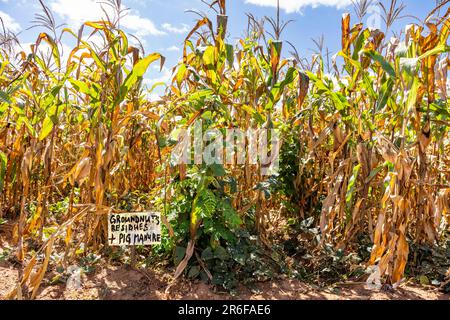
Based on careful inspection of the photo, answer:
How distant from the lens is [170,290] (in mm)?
1880

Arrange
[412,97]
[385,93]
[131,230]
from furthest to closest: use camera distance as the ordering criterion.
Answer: [385,93]
[131,230]
[412,97]

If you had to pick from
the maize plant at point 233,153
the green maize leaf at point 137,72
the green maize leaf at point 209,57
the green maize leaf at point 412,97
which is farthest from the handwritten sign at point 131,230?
the green maize leaf at point 412,97

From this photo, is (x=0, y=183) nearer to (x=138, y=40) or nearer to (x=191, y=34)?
(x=138, y=40)

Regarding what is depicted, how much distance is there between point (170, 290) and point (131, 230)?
400 millimetres

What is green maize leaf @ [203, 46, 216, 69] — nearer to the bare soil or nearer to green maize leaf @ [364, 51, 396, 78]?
green maize leaf @ [364, 51, 396, 78]

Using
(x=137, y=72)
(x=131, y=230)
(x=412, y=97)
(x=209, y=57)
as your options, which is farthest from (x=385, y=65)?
(x=131, y=230)

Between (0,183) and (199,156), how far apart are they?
4.91ft

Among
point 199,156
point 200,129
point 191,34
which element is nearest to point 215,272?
point 199,156

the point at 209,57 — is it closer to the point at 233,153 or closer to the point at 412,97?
the point at 233,153

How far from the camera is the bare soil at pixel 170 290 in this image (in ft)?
6.00

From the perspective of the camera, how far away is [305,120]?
2689 millimetres

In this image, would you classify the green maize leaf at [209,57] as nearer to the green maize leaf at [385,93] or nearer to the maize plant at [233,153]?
the maize plant at [233,153]

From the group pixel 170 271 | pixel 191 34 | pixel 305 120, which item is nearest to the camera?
pixel 170 271

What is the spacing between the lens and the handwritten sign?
1.83 meters
